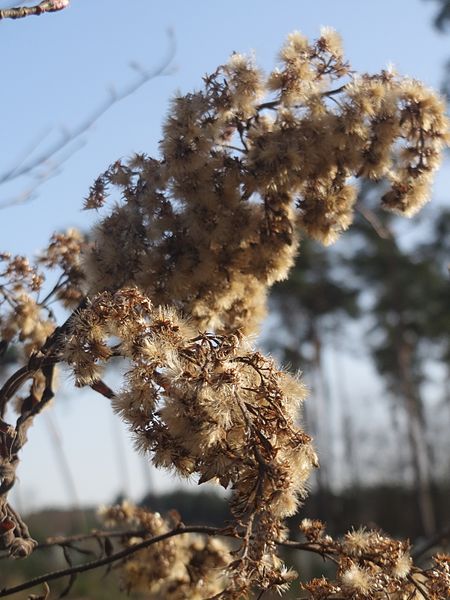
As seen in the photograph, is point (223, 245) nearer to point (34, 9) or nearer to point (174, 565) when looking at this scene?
point (34, 9)

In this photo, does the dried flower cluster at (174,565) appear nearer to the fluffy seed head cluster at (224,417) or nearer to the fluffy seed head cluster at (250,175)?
the fluffy seed head cluster at (250,175)

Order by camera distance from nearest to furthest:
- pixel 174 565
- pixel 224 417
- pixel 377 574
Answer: pixel 224 417 → pixel 377 574 → pixel 174 565

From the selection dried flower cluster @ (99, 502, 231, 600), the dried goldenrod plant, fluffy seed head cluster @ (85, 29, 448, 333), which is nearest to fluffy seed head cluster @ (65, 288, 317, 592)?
the dried goldenrod plant

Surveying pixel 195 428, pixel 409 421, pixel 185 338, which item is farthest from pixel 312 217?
pixel 409 421

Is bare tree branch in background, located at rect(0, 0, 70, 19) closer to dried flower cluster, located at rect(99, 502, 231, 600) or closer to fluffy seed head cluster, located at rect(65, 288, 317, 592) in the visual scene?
fluffy seed head cluster, located at rect(65, 288, 317, 592)

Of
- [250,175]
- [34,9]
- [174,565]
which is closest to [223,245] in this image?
[250,175]

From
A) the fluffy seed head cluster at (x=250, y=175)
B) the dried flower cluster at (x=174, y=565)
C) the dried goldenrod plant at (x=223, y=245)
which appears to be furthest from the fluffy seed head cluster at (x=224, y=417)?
the dried flower cluster at (x=174, y=565)

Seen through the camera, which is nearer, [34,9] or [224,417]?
[224,417]

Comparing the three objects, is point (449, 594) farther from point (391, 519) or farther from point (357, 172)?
point (391, 519)
